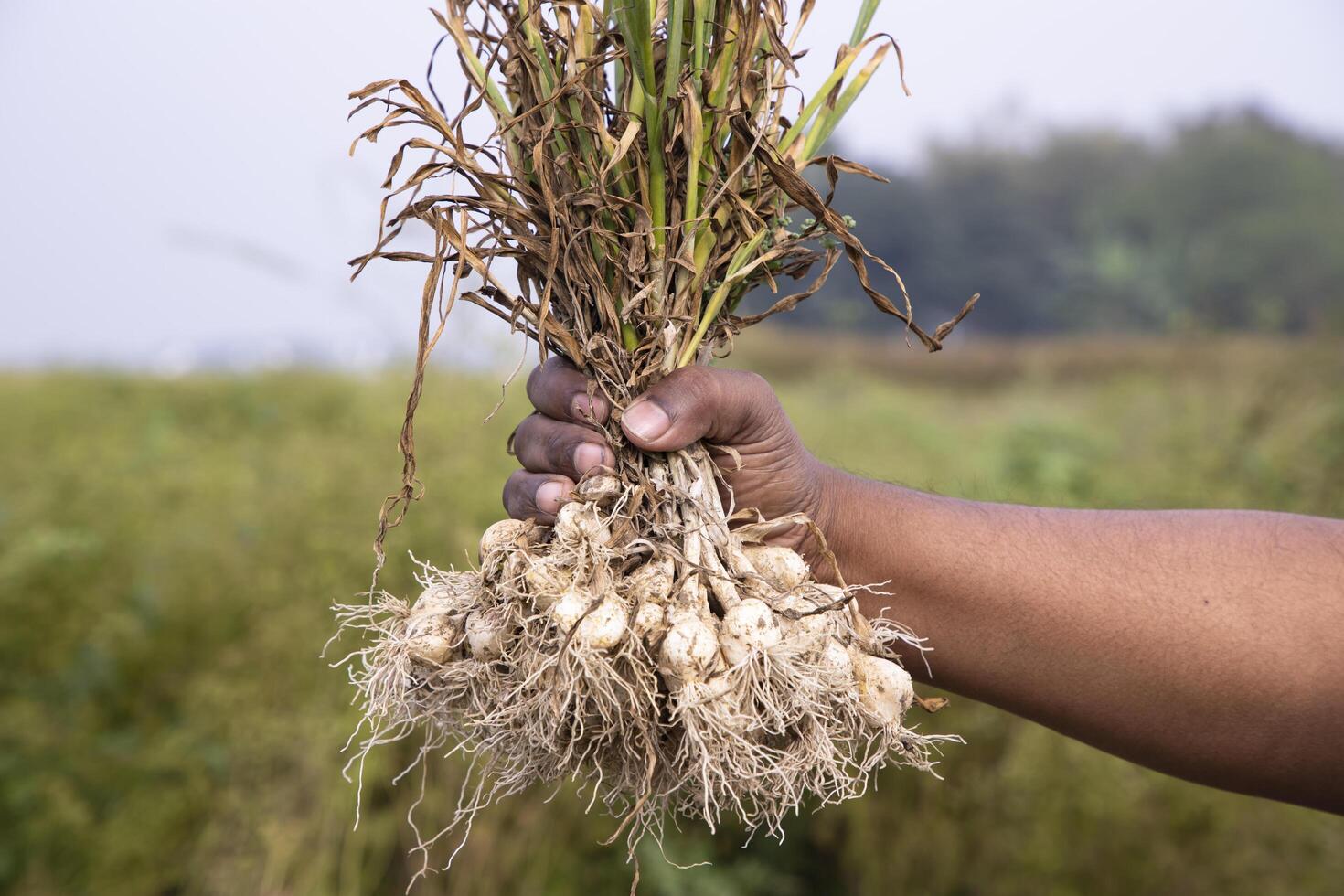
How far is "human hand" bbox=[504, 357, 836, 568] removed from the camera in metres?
1.31

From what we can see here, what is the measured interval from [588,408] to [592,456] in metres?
0.08

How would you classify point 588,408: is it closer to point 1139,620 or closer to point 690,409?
point 690,409

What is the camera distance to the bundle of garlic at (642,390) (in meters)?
1.24

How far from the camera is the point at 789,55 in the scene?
136 centimetres

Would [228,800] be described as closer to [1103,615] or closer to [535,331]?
[535,331]

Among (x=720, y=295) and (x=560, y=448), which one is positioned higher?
(x=720, y=295)

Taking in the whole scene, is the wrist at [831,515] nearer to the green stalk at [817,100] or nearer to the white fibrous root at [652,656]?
the white fibrous root at [652,656]

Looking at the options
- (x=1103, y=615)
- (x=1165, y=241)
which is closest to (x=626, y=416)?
(x=1103, y=615)

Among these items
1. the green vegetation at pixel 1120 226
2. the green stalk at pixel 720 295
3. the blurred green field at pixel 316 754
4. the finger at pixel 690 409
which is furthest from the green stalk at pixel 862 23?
the green vegetation at pixel 1120 226

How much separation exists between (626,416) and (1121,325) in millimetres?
23651

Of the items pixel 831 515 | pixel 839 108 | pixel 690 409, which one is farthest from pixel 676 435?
pixel 839 108

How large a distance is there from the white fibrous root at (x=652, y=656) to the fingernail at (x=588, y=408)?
10 centimetres

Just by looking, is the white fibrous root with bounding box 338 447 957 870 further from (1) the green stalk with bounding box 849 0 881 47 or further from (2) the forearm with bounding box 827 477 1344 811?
(1) the green stalk with bounding box 849 0 881 47

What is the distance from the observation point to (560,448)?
1.40 meters
